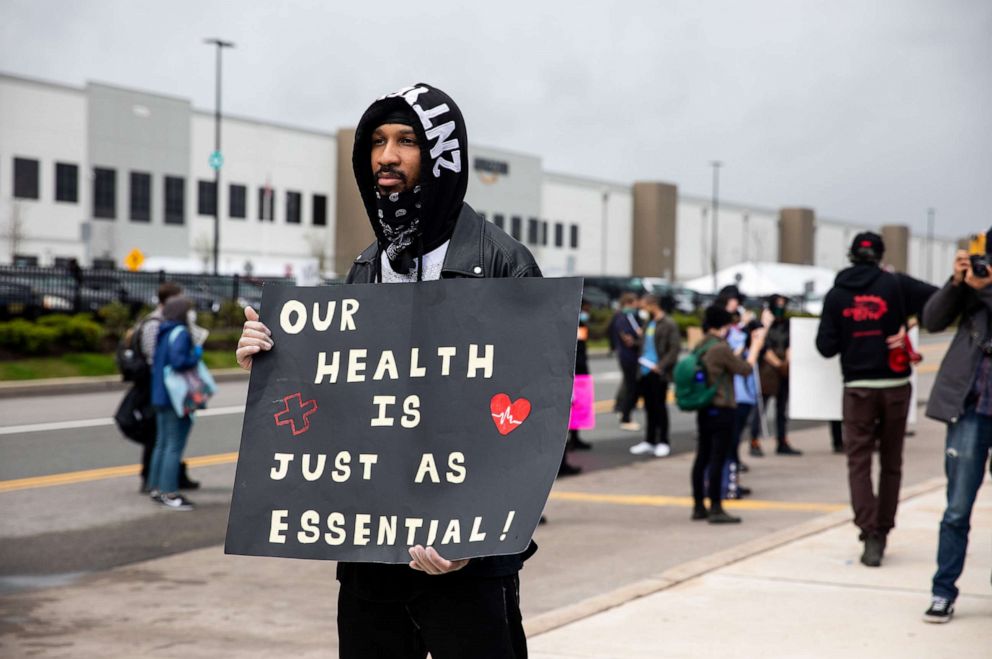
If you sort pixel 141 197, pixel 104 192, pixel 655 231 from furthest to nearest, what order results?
1. pixel 655 231
2. pixel 141 197
3. pixel 104 192

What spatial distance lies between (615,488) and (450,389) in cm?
926

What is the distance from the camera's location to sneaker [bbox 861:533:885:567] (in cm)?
767

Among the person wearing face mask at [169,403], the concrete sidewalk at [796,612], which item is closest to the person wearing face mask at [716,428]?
the concrete sidewalk at [796,612]

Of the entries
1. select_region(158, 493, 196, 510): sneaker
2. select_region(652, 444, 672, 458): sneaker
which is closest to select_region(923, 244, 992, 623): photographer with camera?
select_region(158, 493, 196, 510): sneaker

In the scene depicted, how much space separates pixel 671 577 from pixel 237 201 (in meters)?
63.1

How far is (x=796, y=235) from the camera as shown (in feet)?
378

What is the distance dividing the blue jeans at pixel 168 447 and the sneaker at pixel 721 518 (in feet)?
14.6

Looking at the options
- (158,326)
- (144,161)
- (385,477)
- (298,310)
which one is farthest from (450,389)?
(144,161)

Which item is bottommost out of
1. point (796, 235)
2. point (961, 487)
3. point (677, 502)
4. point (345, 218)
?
point (677, 502)

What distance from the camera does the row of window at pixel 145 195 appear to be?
5806cm

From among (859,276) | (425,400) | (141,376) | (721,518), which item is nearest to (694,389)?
(721,518)

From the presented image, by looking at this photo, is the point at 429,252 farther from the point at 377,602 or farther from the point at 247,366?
the point at 377,602

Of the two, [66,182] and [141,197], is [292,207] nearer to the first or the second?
[141,197]

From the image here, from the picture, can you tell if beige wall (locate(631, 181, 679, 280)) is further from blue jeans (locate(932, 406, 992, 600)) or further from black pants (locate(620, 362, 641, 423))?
blue jeans (locate(932, 406, 992, 600))
